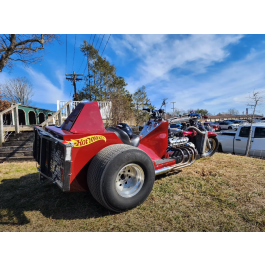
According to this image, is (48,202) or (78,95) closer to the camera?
(48,202)

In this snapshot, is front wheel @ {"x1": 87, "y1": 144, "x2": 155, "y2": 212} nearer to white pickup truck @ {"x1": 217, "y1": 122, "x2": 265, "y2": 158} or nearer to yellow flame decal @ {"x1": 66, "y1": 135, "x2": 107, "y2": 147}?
yellow flame decal @ {"x1": 66, "y1": 135, "x2": 107, "y2": 147}

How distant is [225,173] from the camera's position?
402cm

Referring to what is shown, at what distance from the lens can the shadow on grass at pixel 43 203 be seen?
247 centimetres

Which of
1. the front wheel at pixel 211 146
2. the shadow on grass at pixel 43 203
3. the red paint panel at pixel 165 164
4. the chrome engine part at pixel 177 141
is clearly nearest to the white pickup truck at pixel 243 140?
the front wheel at pixel 211 146

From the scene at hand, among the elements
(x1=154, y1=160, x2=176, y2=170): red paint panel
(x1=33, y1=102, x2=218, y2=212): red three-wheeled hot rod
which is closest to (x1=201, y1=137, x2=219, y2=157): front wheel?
(x1=154, y1=160, x2=176, y2=170): red paint panel

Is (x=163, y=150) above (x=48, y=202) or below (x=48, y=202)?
above

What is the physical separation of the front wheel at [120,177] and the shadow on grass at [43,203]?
14.8 inches

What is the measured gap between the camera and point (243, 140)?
23.9 ft

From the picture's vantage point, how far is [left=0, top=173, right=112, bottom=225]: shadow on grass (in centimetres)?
247

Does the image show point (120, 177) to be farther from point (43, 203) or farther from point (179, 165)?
point (179, 165)

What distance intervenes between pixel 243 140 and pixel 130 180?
6815 millimetres
